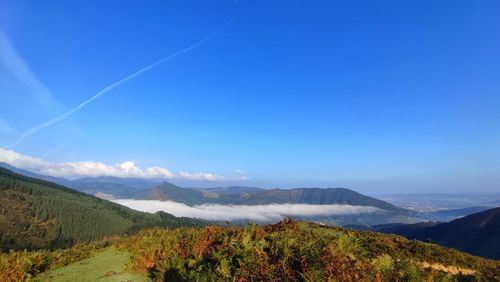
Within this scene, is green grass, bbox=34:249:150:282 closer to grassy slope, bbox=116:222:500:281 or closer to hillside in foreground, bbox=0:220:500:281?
hillside in foreground, bbox=0:220:500:281

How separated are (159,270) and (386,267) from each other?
7.57 metres

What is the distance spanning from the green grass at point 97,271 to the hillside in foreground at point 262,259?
0.04m

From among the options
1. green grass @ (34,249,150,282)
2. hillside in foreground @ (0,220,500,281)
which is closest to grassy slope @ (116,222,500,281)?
hillside in foreground @ (0,220,500,281)

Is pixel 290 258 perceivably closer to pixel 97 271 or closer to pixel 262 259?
pixel 262 259

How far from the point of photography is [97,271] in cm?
1449

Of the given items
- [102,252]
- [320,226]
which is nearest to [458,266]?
[320,226]

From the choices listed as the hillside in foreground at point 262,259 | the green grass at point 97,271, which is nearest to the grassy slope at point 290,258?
the hillside in foreground at point 262,259

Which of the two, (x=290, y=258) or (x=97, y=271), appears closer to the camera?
(x=290, y=258)

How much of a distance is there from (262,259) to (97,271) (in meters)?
6.94

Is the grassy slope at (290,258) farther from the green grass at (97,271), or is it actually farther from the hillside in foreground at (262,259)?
the green grass at (97,271)

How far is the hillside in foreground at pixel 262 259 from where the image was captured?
1076 cm

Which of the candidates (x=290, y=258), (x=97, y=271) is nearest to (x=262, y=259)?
(x=290, y=258)

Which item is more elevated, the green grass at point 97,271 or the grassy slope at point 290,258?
the grassy slope at point 290,258

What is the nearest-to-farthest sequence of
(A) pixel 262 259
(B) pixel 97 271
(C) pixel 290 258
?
(A) pixel 262 259 < (C) pixel 290 258 < (B) pixel 97 271
